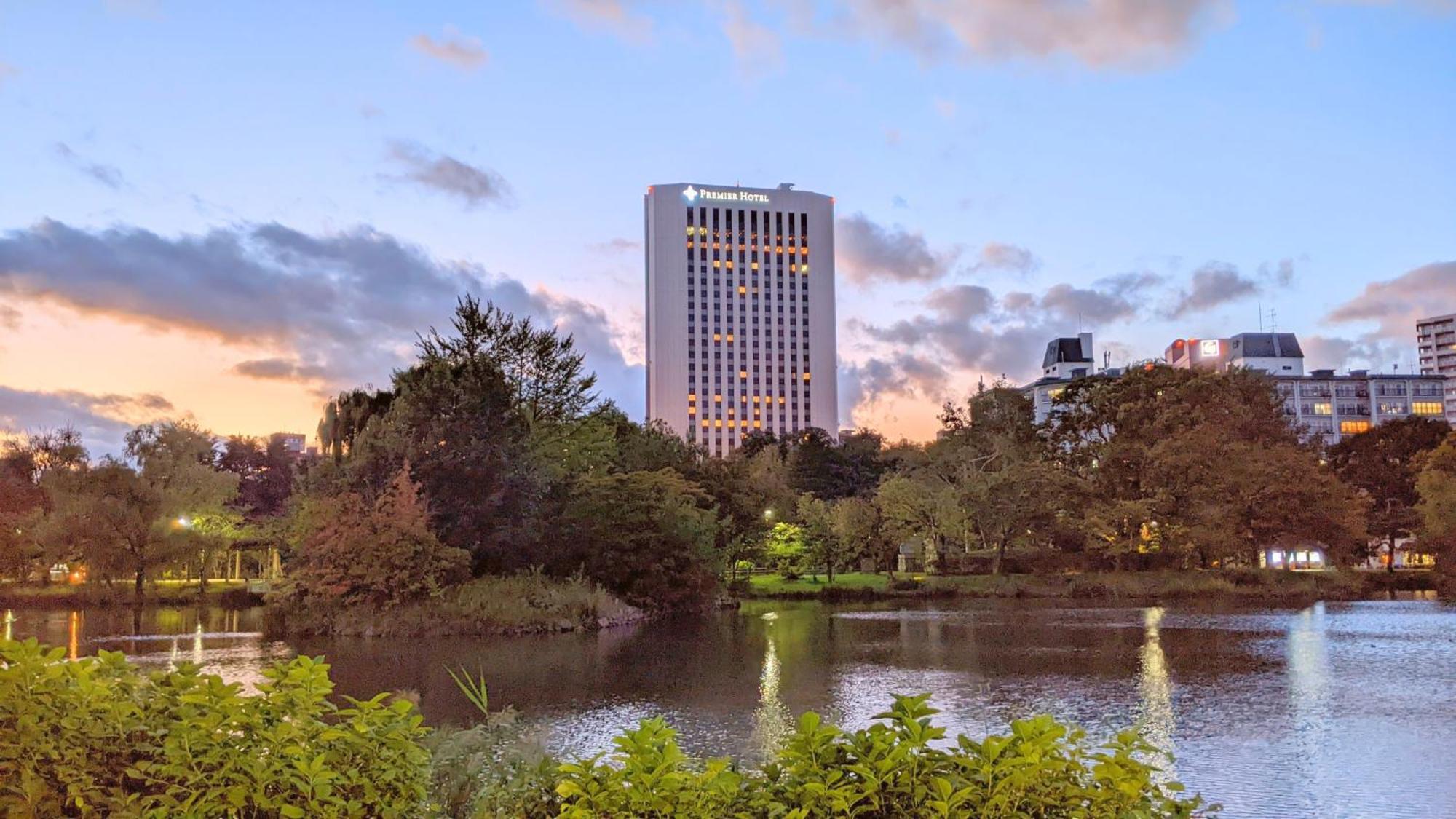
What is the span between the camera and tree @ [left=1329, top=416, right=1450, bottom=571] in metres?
67.6

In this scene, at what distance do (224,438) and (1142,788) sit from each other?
3936 inches

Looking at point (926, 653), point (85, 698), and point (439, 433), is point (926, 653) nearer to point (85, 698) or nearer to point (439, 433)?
point (439, 433)

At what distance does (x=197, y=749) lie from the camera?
224 inches

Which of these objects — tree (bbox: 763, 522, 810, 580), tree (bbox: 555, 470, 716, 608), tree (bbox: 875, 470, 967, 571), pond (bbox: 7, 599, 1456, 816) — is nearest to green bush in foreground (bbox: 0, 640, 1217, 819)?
pond (bbox: 7, 599, 1456, 816)

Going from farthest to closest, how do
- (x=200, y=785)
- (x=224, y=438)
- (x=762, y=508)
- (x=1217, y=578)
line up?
(x=224, y=438), (x=762, y=508), (x=1217, y=578), (x=200, y=785)

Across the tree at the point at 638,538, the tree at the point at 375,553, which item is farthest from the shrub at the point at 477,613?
the tree at the point at 638,538

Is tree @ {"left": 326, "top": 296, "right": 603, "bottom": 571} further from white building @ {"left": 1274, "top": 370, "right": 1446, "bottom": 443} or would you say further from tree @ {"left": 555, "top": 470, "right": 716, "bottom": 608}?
white building @ {"left": 1274, "top": 370, "right": 1446, "bottom": 443}

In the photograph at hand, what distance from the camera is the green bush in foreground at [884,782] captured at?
4910 mm

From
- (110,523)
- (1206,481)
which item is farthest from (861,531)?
(110,523)

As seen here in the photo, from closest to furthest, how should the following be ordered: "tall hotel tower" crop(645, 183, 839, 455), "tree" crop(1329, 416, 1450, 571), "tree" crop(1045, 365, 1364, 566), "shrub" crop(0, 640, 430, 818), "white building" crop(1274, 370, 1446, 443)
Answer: "shrub" crop(0, 640, 430, 818) → "tree" crop(1045, 365, 1364, 566) → "tree" crop(1329, 416, 1450, 571) → "white building" crop(1274, 370, 1446, 443) → "tall hotel tower" crop(645, 183, 839, 455)

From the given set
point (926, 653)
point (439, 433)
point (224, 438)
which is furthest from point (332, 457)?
point (224, 438)

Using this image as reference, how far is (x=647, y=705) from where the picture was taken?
18.2 metres

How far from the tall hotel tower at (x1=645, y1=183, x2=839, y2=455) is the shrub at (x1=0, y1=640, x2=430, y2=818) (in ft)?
525

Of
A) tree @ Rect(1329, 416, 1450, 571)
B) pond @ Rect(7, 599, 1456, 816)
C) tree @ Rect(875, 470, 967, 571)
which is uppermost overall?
tree @ Rect(1329, 416, 1450, 571)
